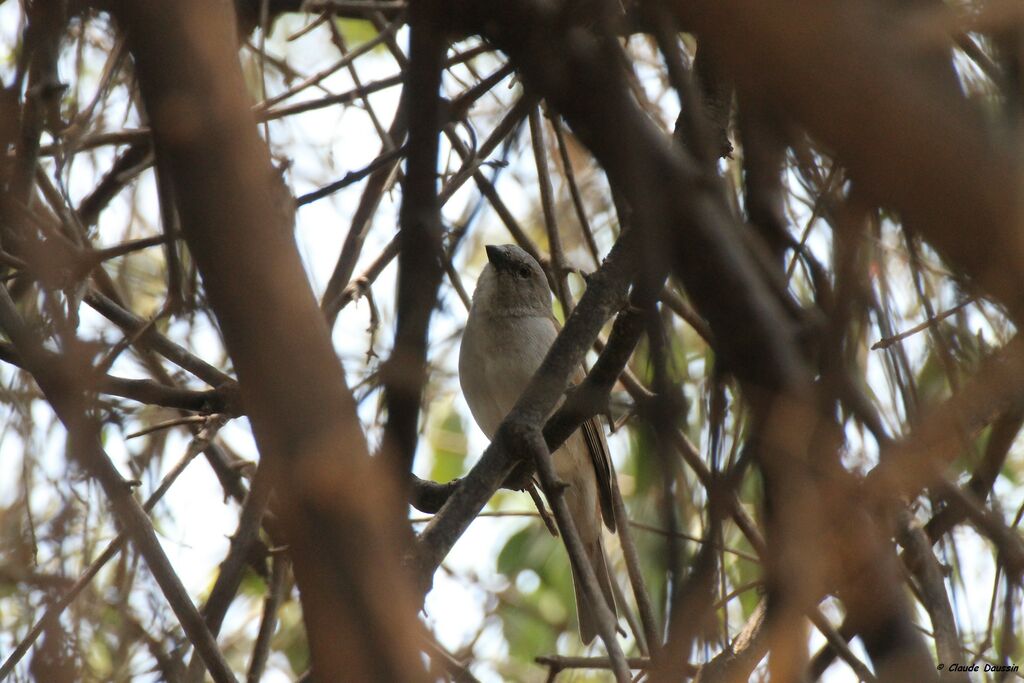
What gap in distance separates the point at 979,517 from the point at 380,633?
3.90 ft

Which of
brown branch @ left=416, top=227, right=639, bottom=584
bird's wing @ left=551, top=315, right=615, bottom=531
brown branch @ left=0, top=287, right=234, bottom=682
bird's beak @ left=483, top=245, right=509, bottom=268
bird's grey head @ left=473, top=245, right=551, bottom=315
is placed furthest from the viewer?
bird's beak @ left=483, top=245, right=509, bottom=268

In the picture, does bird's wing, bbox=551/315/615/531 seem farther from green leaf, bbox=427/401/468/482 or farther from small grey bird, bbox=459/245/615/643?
green leaf, bbox=427/401/468/482

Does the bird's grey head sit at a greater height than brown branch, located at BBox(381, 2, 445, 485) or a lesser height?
greater

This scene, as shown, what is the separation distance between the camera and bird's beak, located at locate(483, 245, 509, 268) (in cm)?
623

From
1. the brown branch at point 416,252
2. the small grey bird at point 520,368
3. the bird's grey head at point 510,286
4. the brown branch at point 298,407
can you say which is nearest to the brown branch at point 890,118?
the brown branch at point 416,252

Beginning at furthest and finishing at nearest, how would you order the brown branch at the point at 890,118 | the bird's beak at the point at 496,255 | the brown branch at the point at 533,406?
the bird's beak at the point at 496,255
the brown branch at the point at 533,406
the brown branch at the point at 890,118

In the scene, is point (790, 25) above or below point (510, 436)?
below

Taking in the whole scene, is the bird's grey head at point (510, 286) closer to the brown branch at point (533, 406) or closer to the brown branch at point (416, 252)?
the brown branch at point (533, 406)

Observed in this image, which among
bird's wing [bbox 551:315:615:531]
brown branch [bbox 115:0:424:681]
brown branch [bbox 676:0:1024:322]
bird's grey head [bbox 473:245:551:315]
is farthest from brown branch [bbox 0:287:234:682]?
bird's grey head [bbox 473:245:551:315]

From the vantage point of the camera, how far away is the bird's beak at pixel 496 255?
623 centimetres

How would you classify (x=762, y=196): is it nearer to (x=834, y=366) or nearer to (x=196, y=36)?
(x=834, y=366)

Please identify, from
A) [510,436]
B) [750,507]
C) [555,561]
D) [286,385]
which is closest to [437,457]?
[555,561]

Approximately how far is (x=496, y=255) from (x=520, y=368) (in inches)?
36.8

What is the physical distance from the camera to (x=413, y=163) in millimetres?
1583
